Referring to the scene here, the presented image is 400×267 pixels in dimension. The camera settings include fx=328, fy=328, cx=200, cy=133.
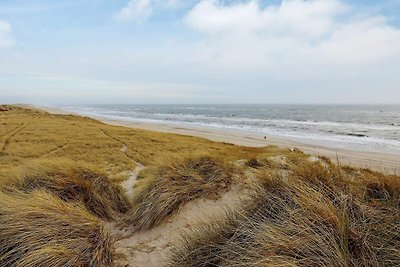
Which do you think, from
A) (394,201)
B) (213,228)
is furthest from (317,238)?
(394,201)

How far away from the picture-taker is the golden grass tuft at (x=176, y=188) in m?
5.57

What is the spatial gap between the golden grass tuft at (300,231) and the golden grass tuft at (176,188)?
1.25 metres

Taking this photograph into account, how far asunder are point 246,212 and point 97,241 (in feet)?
6.37

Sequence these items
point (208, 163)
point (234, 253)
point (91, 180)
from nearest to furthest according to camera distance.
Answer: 1. point (234, 253)
2. point (91, 180)
3. point (208, 163)

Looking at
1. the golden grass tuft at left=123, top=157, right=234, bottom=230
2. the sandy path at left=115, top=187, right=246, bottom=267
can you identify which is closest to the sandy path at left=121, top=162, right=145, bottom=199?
the golden grass tuft at left=123, top=157, right=234, bottom=230

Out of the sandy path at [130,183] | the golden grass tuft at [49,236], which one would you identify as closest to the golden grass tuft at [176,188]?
the sandy path at [130,183]

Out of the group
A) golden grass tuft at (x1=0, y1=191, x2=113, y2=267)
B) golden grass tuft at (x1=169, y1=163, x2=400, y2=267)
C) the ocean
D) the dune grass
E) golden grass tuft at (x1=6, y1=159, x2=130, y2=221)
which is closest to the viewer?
golden grass tuft at (x1=169, y1=163, x2=400, y2=267)

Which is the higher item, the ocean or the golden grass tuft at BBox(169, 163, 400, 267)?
the golden grass tuft at BBox(169, 163, 400, 267)

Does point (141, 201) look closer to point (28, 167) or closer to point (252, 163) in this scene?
point (28, 167)

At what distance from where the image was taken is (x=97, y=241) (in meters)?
4.21

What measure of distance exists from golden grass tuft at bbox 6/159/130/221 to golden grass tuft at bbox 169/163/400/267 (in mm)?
2208

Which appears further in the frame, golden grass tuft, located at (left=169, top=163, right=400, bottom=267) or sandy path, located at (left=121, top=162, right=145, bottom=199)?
sandy path, located at (left=121, top=162, right=145, bottom=199)

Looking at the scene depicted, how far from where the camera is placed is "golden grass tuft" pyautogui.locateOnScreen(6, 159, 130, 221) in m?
5.86

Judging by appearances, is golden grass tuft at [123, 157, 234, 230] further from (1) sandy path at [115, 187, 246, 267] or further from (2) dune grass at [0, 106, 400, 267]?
(1) sandy path at [115, 187, 246, 267]
